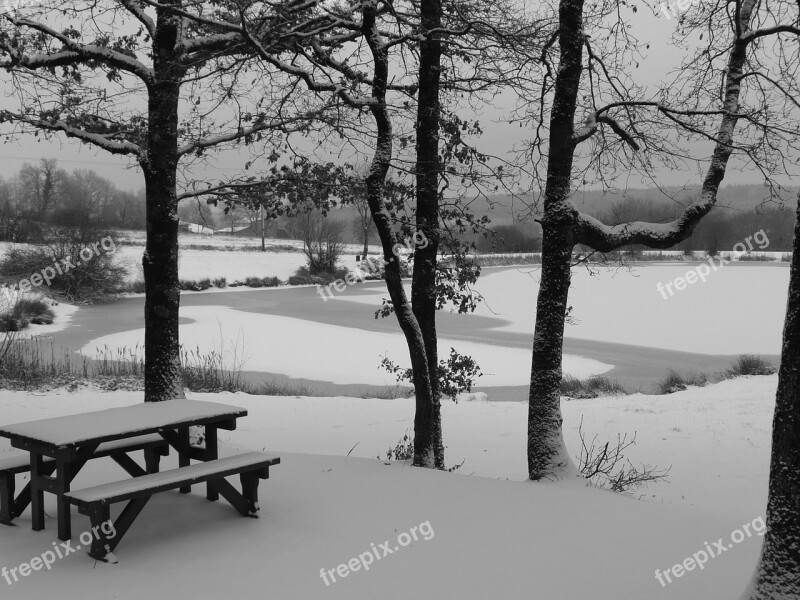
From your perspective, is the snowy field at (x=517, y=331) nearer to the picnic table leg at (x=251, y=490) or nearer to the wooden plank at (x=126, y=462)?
the picnic table leg at (x=251, y=490)

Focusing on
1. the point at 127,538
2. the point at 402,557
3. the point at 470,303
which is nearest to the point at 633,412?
the point at 470,303

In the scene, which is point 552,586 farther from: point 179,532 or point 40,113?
point 40,113

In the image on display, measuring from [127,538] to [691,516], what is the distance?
3877 mm

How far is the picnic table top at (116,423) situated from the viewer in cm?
408

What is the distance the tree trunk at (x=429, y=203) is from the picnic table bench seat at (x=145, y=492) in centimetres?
285

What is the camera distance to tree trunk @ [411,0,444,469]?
24.6 ft

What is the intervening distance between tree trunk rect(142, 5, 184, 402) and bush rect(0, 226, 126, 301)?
22824mm

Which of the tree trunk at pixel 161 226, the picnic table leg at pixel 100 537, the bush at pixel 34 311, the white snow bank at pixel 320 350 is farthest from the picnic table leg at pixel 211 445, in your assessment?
the bush at pixel 34 311

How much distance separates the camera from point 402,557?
4.21 m

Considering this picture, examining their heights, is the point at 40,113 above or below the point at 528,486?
above

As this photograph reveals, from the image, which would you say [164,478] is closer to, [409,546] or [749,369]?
[409,546]

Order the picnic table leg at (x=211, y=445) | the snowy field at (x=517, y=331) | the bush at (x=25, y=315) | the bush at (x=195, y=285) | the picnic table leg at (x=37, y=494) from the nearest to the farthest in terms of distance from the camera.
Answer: the picnic table leg at (x=37, y=494) < the picnic table leg at (x=211, y=445) < the snowy field at (x=517, y=331) < the bush at (x=25, y=315) < the bush at (x=195, y=285)

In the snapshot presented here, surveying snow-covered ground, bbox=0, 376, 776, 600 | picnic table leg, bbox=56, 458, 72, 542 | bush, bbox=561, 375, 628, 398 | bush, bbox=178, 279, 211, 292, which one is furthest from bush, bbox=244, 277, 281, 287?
picnic table leg, bbox=56, 458, 72, 542

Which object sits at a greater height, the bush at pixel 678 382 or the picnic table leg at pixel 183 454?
the picnic table leg at pixel 183 454
